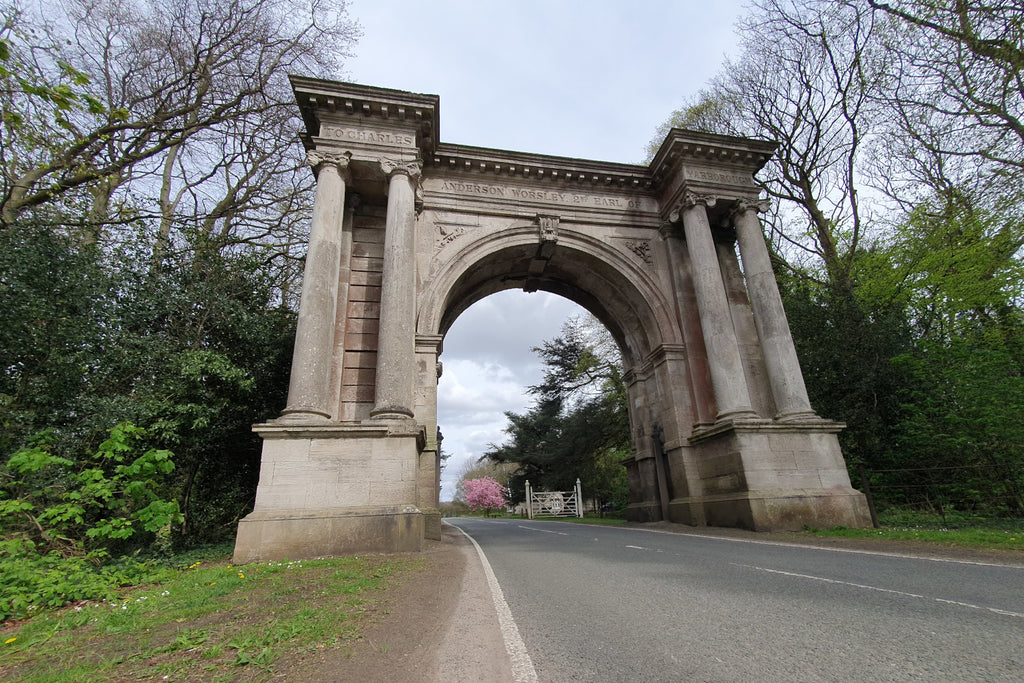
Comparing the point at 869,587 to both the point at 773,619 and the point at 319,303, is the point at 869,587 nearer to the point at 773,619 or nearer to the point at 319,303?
the point at 773,619

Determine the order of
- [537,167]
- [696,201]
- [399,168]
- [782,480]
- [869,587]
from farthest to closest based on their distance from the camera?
1. [537,167]
2. [696,201]
3. [399,168]
4. [782,480]
5. [869,587]

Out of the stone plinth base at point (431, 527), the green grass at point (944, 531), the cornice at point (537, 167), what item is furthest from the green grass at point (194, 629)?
the cornice at point (537, 167)

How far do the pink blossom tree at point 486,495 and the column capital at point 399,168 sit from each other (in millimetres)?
38204

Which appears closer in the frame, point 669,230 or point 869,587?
point 869,587

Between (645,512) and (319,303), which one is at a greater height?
(319,303)

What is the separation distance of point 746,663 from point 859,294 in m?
17.3

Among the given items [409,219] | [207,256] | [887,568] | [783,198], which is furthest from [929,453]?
[207,256]

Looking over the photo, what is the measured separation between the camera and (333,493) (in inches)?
326

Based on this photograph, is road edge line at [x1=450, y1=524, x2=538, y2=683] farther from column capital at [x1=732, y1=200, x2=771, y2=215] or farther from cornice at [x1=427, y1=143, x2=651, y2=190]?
column capital at [x1=732, y1=200, x2=771, y2=215]

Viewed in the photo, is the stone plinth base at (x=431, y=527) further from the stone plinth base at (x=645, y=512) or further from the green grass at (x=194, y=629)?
the stone plinth base at (x=645, y=512)

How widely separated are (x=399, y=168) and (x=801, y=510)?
1207 centimetres

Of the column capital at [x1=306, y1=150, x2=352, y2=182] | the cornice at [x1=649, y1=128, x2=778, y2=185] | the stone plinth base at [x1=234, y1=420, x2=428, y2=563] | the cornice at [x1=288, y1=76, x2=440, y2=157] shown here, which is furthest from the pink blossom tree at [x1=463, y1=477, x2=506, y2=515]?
the cornice at [x1=288, y1=76, x2=440, y2=157]

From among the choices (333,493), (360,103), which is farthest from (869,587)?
(360,103)

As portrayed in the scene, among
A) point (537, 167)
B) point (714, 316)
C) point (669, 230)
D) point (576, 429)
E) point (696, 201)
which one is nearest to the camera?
point (714, 316)
